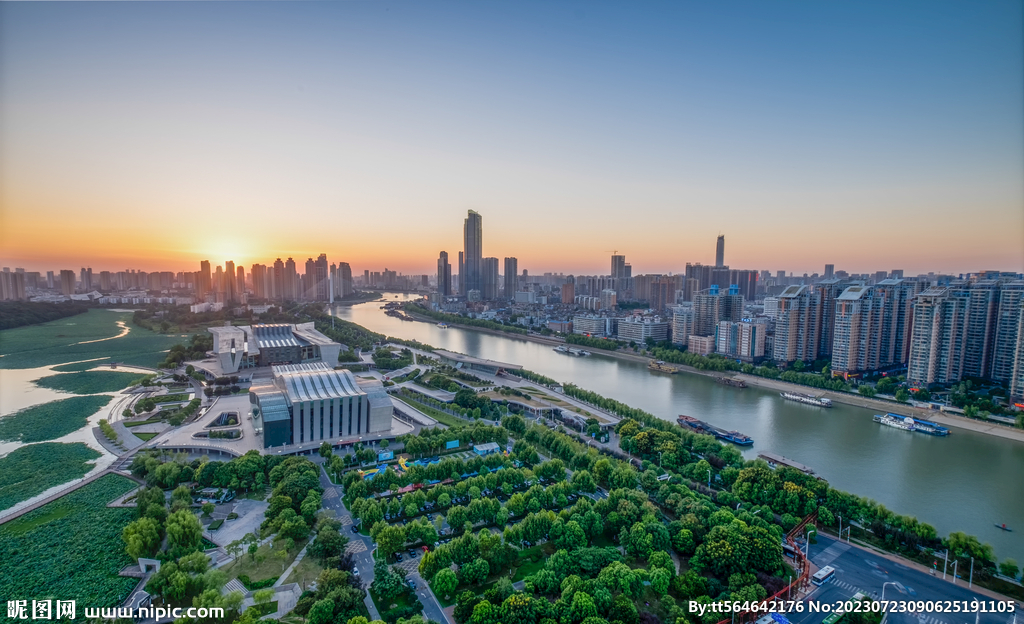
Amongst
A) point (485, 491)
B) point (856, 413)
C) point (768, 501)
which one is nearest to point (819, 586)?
point (768, 501)

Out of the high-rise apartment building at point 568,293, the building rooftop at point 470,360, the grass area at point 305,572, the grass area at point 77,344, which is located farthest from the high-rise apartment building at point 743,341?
the high-rise apartment building at point 568,293

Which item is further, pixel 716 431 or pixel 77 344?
pixel 77 344

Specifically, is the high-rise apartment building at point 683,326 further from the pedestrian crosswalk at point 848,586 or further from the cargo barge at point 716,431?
the pedestrian crosswalk at point 848,586

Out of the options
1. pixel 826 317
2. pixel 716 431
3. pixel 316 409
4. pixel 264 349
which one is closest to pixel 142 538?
pixel 316 409

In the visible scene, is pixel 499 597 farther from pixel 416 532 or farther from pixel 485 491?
pixel 485 491

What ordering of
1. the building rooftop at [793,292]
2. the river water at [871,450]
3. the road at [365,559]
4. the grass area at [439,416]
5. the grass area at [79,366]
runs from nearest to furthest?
the road at [365,559], the river water at [871,450], the grass area at [439,416], the grass area at [79,366], the building rooftop at [793,292]

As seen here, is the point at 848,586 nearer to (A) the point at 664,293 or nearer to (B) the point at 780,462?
(B) the point at 780,462

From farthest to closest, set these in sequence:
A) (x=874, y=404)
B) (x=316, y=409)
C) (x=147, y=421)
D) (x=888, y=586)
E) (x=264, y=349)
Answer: (x=264, y=349)
(x=874, y=404)
(x=147, y=421)
(x=316, y=409)
(x=888, y=586)
